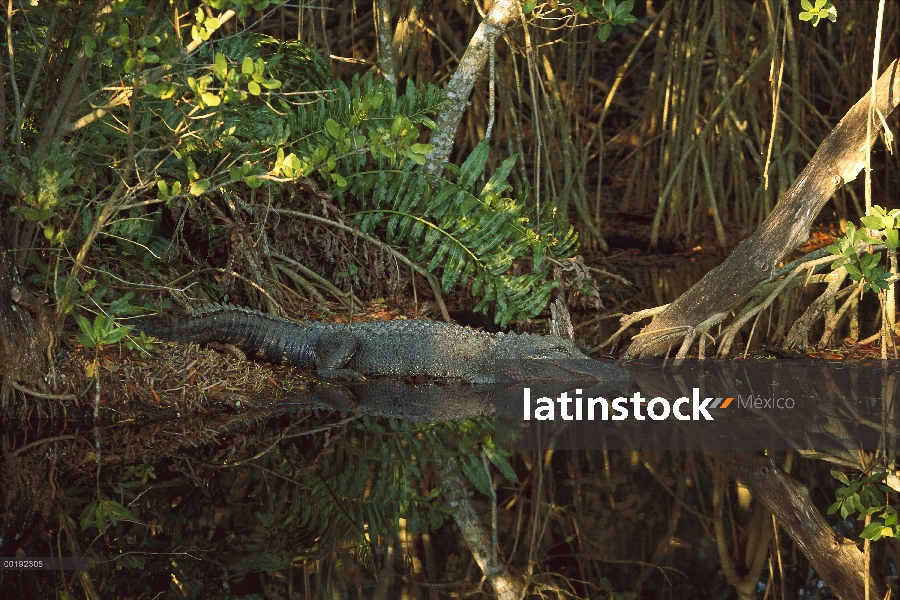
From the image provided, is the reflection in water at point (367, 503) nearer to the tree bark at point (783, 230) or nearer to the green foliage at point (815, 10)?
the tree bark at point (783, 230)

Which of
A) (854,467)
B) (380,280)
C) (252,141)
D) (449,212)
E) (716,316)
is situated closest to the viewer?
(854,467)

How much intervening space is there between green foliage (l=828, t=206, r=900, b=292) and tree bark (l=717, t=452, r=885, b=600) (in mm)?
1002

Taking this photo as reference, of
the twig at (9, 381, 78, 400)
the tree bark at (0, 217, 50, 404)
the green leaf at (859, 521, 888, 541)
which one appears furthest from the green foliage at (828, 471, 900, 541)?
the tree bark at (0, 217, 50, 404)

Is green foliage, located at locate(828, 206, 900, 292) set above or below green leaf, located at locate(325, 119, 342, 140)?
below

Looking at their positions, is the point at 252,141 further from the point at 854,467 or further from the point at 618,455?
the point at 854,467

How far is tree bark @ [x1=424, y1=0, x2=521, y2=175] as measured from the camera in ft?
18.1

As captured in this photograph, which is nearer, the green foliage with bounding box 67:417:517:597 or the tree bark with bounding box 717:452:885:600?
the tree bark with bounding box 717:452:885:600

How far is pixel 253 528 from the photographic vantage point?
2.97m

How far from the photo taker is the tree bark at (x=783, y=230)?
4578mm

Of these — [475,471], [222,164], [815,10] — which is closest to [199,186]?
[222,164]

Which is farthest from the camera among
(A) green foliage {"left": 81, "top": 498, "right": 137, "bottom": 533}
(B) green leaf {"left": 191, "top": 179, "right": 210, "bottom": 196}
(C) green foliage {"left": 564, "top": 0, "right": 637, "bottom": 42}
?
(C) green foliage {"left": 564, "top": 0, "right": 637, "bottom": 42}

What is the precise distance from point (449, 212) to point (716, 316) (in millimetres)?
1526

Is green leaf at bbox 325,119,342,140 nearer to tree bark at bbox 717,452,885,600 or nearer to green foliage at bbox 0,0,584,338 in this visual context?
green foliage at bbox 0,0,584,338

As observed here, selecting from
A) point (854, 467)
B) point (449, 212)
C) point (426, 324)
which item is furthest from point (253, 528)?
point (449, 212)
